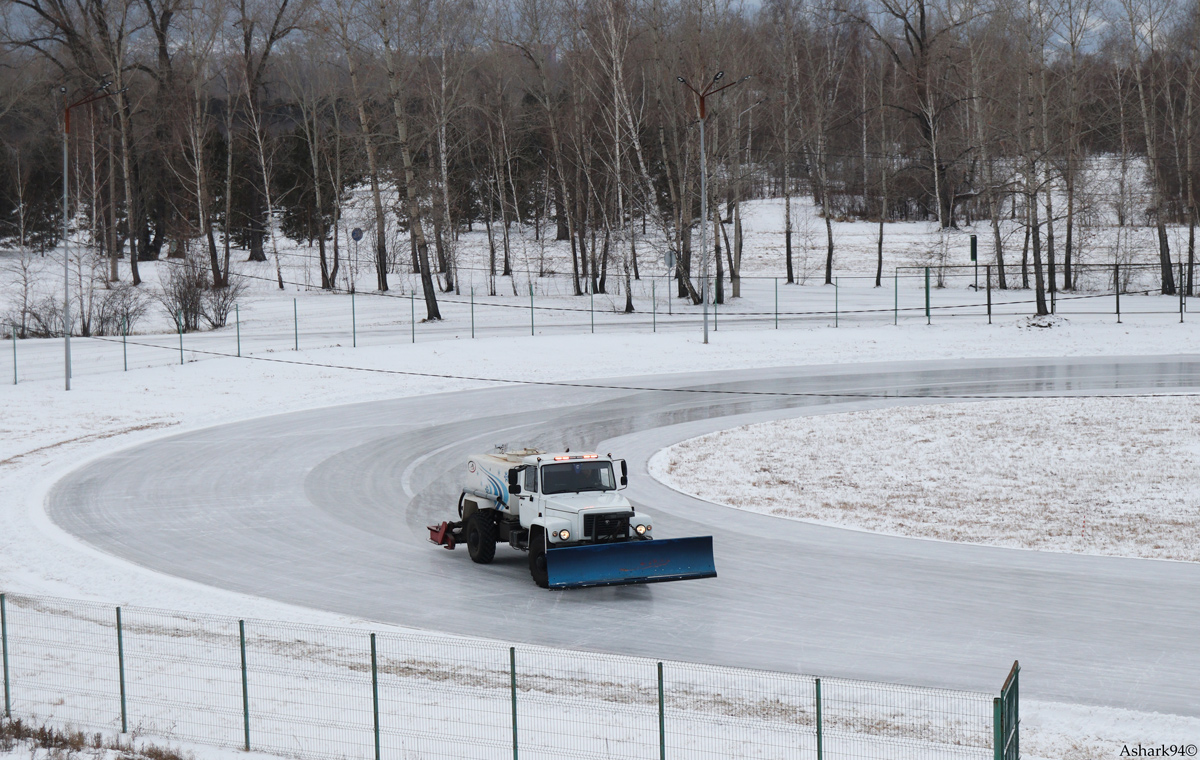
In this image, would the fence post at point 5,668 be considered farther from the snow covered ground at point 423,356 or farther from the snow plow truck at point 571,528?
the snow plow truck at point 571,528

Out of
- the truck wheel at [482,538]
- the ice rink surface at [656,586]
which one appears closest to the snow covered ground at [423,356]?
the ice rink surface at [656,586]

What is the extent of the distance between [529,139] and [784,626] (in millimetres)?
75354

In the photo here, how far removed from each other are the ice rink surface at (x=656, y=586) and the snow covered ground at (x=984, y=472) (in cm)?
96

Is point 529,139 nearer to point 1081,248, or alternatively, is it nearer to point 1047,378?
point 1081,248

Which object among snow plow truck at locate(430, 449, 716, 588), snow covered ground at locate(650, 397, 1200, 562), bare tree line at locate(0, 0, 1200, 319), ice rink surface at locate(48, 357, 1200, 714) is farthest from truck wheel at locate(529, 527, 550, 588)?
bare tree line at locate(0, 0, 1200, 319)

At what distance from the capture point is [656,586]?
14.9 metres

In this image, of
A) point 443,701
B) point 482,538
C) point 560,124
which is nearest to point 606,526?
point 482,538

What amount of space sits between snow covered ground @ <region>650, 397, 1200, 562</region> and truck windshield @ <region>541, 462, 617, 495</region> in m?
4.62

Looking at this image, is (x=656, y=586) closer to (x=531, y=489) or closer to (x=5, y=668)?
(x=531, y=489)

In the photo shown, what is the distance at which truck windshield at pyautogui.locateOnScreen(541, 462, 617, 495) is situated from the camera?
14867 mm

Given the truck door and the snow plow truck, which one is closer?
the snow plow truck

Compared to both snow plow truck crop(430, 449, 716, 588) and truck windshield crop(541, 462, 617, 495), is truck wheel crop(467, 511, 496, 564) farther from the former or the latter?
truck windshield crop(541, 462, 617, 495)

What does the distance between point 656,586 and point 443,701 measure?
16.1 ft

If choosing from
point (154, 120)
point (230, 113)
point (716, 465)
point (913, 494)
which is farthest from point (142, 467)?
point (154, 120)
